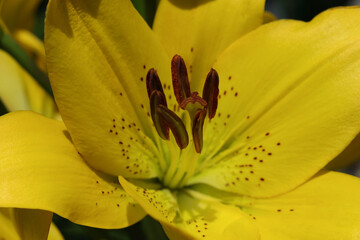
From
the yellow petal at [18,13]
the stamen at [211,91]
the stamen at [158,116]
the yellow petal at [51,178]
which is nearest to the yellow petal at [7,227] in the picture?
the yellow petal at [51,178]

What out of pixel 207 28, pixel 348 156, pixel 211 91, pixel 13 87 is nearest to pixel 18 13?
pixel 13 87

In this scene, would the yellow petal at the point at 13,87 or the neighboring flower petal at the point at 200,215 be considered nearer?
the neighboring flower petal at the point at 200,215

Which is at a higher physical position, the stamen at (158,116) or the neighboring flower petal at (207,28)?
the neighboring flower petal at (207,28)

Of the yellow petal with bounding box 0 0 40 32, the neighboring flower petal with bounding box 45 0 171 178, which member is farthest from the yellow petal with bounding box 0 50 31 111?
the neighboring flower petal with bounding box 45 0 171 178

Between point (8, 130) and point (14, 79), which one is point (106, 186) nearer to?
point (8, 130)

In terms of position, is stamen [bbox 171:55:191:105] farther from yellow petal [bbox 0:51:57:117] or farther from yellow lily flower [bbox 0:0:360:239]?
yellow petal [bbox 0:51:57:117]

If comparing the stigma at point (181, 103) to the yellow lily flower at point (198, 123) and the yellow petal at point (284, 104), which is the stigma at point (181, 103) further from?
the yellow petal at point (284, 104)

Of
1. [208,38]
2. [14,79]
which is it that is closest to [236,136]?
[208,38]
